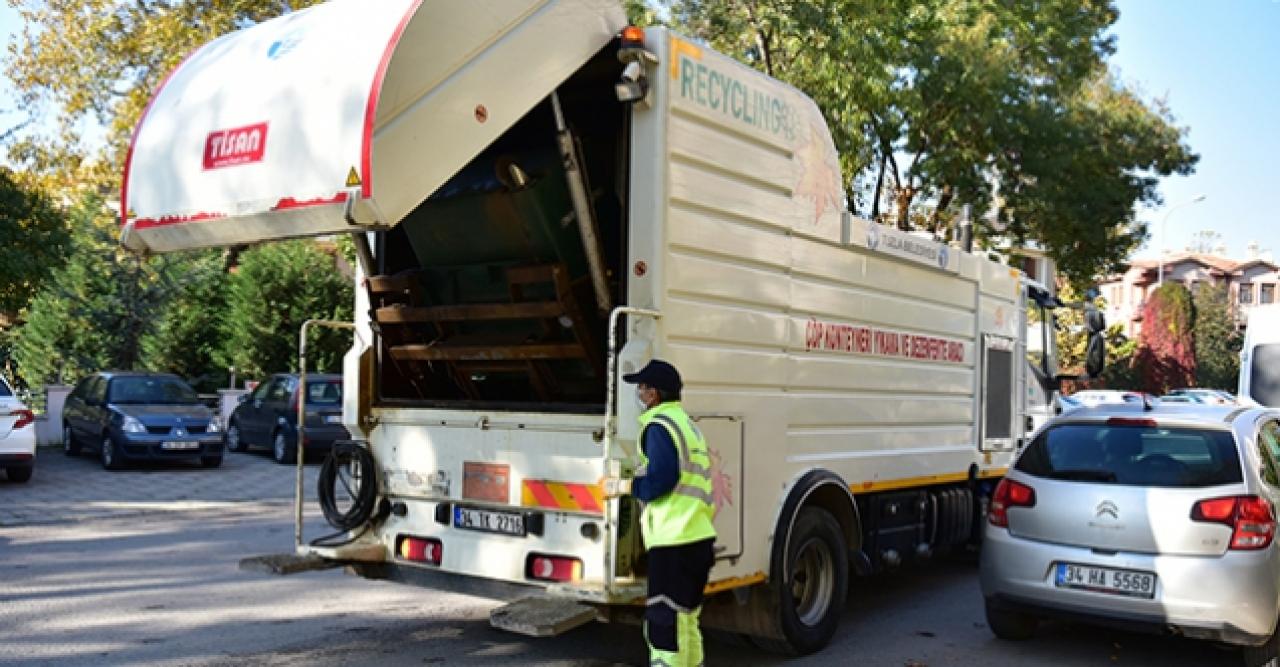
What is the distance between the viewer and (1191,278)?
6706cm

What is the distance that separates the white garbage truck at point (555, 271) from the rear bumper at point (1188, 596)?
1179 millimetres

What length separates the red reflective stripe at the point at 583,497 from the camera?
5.26 metres

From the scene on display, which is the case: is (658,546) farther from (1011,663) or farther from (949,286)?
(949,286)

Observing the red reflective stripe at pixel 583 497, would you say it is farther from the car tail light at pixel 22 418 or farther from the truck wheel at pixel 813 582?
the car tail light at pixel 22 418

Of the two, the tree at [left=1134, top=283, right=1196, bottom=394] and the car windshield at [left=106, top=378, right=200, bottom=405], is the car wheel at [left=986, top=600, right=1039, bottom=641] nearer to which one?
the car windshield at [left=106, top=378, right=200, bottom=405]

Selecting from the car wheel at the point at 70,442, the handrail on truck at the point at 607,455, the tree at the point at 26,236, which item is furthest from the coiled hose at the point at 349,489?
the car wheel at the point at 70,442

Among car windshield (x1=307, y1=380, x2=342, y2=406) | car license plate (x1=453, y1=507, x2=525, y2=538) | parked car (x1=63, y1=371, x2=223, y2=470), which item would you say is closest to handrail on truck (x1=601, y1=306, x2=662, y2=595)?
car license plate (x1=453, y1=507, x2=525, y2=538)

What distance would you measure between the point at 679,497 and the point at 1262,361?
523 inches

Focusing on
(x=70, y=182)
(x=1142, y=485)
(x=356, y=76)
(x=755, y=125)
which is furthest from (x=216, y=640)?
(x=70, y=182)

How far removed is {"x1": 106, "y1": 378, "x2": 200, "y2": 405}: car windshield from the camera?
16.3 m

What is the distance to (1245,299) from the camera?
69.9m

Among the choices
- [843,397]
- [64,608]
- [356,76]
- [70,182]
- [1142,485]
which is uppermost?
Answer: [70,182]

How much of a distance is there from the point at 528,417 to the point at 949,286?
3.93 meters

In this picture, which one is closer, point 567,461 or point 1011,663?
point 567,461
